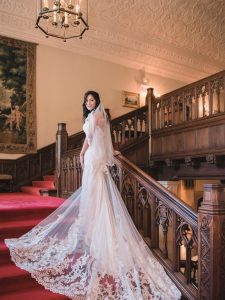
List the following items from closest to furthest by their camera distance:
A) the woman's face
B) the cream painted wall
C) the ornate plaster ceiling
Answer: the woman's face < the ornate plaster ceiling < the cream painted wall

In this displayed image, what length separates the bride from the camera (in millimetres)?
2697

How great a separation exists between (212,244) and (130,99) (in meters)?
7.91

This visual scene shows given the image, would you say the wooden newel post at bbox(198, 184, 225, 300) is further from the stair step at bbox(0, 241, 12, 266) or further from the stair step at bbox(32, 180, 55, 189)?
the stair step at bbox(32, 180, 55, 189)

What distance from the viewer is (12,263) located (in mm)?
3160

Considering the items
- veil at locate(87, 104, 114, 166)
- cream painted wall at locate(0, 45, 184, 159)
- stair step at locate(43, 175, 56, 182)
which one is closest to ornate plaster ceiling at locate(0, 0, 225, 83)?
cream painted wall at locate(0, 45, 184, 159)

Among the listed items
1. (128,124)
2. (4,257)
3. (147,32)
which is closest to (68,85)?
(128,124)

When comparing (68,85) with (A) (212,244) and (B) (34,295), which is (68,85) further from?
(A) (212,244)

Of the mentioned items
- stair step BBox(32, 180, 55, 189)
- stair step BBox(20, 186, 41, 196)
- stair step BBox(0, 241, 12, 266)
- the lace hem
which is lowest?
the lace hem

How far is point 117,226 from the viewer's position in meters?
3.25

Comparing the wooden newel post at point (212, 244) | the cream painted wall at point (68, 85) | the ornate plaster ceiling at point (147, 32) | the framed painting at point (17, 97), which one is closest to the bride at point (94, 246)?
the wooden newel post at point (212, 244)

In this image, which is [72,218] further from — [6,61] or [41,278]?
[6,61]

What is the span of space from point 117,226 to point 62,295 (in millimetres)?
904

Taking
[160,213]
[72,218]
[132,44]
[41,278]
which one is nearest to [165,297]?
[160,213]

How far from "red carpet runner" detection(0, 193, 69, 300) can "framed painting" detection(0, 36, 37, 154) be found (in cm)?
368
